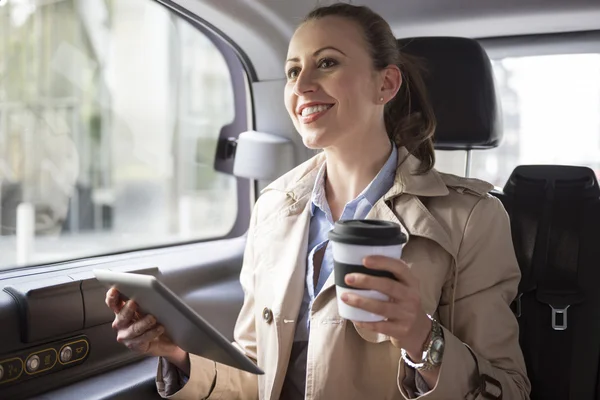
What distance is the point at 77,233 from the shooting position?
2270 millimetres

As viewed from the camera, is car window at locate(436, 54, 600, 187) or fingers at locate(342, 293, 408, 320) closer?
fingers at locate(342, 293, 408, 320)

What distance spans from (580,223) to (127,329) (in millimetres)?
1234

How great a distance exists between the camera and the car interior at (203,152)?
1777 millimetres

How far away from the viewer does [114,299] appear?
147cm

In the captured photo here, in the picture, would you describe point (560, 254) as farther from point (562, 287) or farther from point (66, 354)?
point (66, 354)

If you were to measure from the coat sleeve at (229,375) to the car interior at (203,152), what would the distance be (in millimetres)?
233

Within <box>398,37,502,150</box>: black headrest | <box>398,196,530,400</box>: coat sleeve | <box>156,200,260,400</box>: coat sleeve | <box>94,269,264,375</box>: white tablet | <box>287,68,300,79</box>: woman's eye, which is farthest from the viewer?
<box>398,37,502,150</box>: black headrest

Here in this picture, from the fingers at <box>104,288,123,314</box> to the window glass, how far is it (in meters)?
0.57

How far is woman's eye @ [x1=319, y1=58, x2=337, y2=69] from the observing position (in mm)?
1662

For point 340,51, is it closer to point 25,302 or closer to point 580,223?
point 580,223

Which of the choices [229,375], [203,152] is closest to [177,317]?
[229,375]

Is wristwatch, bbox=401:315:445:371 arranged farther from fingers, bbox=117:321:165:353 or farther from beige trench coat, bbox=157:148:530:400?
fingers, bbox=117:321:165:353

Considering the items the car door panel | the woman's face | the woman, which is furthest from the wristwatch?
the car door panel

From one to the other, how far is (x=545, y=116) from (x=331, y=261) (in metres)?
1.22
